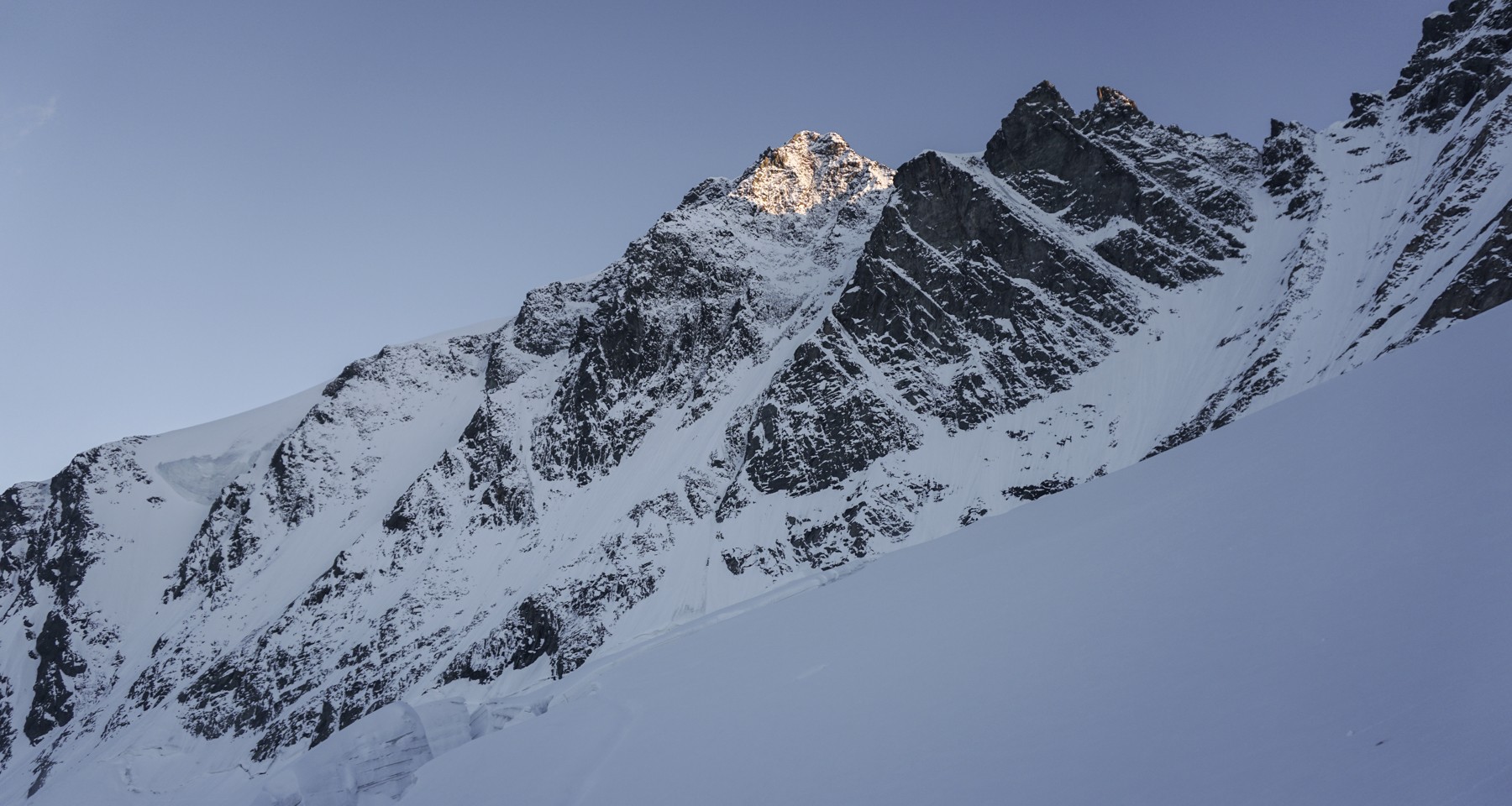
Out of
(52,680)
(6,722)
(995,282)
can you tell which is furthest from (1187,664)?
(6,722)

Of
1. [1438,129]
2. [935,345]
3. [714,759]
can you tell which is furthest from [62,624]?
[1438,129]

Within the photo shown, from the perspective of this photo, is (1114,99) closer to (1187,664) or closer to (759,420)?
(759,420)

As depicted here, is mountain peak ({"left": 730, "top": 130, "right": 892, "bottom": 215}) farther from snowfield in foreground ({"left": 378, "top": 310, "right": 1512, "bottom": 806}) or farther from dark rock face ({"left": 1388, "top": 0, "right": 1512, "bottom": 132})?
snowfield in foreground ({"left": 378, "top": 310, "right": 1512, "bottom": 806})

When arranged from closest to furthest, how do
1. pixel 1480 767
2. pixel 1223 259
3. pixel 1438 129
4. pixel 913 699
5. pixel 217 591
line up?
1. pixel 1480 767
2. pixel 913 699
3. pixel 1438 129
4. pixel 1223 259
5. pixel 217 591

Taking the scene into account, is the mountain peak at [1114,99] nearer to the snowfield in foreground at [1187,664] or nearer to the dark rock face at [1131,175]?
the dark rock face at [1131,175]

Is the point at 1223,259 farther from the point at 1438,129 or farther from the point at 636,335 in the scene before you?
the point at 636,335

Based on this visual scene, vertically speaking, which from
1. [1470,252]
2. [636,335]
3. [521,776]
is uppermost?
[636,335]

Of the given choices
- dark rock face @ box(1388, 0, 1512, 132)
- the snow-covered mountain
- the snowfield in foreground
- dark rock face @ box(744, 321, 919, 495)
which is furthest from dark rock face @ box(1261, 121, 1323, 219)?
the snowfield in foreground

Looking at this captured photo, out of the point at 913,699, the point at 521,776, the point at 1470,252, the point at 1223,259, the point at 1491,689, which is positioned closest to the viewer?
the point at 1491,689
